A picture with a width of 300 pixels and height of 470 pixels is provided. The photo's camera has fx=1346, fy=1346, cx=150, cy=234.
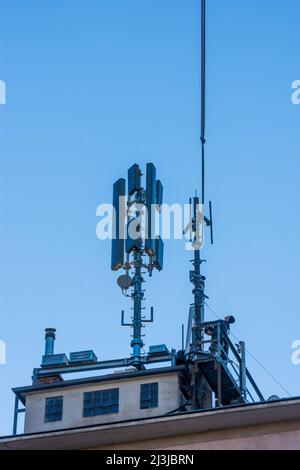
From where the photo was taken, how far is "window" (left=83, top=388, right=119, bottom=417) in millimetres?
55219

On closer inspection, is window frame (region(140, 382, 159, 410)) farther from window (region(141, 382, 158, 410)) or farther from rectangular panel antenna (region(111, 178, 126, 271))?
Result: rectangular panel antenna (region(111, 178, 126, 271))

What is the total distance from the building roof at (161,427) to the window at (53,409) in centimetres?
1734

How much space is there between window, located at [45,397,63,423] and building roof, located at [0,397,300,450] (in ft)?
56.9

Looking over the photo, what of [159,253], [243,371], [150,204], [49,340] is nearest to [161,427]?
[243,371]

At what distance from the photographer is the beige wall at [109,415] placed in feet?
179

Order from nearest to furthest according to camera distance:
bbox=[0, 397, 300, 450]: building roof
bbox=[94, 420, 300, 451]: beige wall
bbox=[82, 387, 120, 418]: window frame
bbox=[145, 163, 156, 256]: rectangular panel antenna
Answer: bbox=[0, 397, 300, 450]: building roof → bbox=[94, 420, 300, 451]: beige wall → bbox=[82, 387, 120, 418]: window frame → bbox=[145, 163, 156, 256]: rectangular panel antenna

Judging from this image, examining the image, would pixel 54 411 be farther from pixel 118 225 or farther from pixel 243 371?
pixel 118 225

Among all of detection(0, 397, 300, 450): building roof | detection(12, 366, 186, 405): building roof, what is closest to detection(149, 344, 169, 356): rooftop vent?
detection(12, 366, 186, 405): building roof

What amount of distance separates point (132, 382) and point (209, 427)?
18.5 m

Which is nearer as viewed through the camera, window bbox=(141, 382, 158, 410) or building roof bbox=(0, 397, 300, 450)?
building roof bbox=(0, 397, 300, 450)

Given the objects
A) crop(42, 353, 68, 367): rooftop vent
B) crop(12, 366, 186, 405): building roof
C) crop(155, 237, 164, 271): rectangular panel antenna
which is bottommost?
crop(12, 366, 186, 405): building roof
